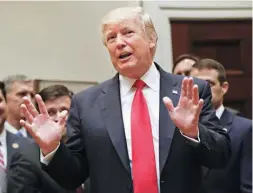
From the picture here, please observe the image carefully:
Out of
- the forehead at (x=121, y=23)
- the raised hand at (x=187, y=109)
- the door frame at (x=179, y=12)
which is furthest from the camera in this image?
the door frame at (x=179, y=12)

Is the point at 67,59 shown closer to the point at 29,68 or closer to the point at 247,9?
the point at 29,68

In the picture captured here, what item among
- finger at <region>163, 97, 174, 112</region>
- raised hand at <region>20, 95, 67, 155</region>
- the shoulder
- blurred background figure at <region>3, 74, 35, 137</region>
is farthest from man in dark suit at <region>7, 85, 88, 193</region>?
the shoulder

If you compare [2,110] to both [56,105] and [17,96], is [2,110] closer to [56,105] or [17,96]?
[56,105]

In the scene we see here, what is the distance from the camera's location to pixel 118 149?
6.70 ft

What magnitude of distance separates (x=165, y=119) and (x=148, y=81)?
167 millimetres

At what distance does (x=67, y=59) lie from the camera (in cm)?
393

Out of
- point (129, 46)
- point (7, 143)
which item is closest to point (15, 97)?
point (7, 143)

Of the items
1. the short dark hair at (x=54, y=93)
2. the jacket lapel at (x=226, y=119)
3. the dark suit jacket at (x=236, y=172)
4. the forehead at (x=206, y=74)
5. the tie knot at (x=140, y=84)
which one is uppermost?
the tie knot at (x=140, y=84)

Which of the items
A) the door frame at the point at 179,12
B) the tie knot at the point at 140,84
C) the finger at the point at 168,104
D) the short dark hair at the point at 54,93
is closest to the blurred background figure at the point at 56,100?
the short dark hair at the point at 54,93

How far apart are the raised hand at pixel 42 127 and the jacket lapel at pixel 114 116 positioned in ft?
0.59

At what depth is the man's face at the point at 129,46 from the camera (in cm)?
211

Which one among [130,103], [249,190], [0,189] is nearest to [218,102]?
[249,190]

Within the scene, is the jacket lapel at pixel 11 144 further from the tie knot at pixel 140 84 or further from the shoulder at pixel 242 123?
the shoulder at pixel 242 123

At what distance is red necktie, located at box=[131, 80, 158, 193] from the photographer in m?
2.01
